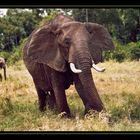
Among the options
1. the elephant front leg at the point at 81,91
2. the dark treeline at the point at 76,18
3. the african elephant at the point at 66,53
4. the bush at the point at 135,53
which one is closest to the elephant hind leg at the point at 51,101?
the african elephant at the point at 66,53

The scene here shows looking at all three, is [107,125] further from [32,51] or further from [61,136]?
[32,51]

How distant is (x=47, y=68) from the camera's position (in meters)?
5.80

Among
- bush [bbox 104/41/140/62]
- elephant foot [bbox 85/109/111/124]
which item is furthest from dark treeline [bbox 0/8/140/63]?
elephant foot [bbox 85/109/111/124]

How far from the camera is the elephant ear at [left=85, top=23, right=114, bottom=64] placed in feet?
18.5

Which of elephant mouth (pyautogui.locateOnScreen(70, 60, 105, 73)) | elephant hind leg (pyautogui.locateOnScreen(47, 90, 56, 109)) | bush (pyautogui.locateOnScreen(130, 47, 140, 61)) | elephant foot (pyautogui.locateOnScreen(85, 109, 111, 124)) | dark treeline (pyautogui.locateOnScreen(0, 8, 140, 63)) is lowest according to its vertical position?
elephant foot (pyautogui.locateOnScreen(85, 109, 111, 124))

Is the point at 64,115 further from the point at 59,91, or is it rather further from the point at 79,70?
the point at 79,70

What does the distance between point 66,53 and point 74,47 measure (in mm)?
139

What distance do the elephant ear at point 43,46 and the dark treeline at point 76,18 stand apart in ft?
0.49

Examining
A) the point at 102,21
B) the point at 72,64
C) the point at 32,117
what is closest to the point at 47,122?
the point at 32,117

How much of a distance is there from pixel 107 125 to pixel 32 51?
908 millimetres

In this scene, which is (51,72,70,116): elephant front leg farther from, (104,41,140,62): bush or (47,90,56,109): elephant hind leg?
(104,41,140,62): bush

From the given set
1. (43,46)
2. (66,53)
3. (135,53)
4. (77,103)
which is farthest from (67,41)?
(135,53)

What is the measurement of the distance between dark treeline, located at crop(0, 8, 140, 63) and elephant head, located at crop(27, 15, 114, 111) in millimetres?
78

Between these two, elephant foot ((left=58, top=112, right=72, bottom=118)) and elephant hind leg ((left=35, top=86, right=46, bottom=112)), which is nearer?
elephant foot ((left=58, top=112, right=72, bottom=118))
